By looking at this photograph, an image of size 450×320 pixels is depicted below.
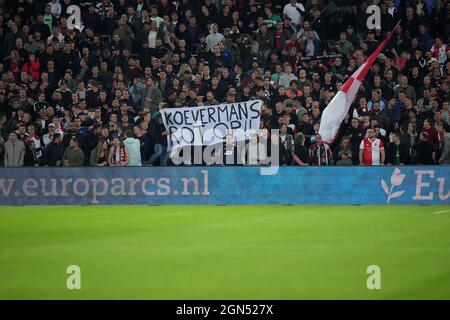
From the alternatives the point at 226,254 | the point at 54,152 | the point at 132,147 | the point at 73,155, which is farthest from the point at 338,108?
the point at 226,254

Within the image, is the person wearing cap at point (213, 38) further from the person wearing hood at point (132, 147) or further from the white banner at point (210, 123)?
the person wearing hood at point (132, 147)

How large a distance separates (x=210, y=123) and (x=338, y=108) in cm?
348

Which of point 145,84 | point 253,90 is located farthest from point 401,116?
point 145,84

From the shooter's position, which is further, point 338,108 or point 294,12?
point 294,12

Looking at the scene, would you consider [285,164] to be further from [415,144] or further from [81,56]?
[81,56]

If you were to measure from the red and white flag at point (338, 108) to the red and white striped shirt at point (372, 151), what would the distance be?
89 cm

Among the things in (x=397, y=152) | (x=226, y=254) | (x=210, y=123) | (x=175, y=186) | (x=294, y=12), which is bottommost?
(x=226, y=254)

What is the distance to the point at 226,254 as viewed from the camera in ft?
39.6

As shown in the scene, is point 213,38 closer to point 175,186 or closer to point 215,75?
point 215,75

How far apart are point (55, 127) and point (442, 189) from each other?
10952 millimetres

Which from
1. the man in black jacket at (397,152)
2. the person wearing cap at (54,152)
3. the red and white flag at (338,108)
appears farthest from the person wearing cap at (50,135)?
the man in black jacket at (397,152)

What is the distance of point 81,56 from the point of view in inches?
1070

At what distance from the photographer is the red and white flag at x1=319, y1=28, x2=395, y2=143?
2222 cm

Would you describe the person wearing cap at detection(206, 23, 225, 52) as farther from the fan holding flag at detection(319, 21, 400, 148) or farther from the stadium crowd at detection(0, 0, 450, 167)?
the fan holding flag at detection(319, 21, 400, 148)
